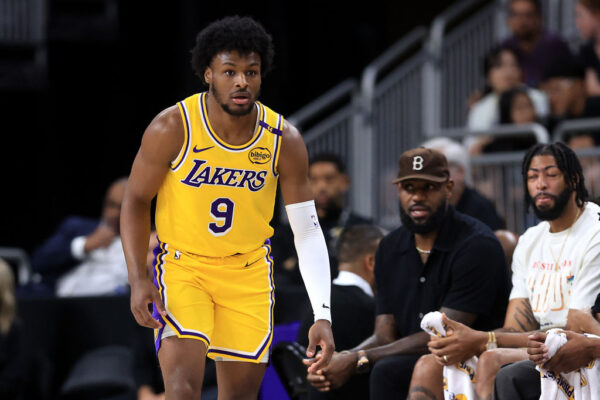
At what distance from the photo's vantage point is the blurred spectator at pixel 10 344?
24.1 ft

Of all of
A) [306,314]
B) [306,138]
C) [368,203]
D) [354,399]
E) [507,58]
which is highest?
[507,58]

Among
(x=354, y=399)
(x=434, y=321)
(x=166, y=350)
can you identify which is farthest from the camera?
(x=354, y=399)

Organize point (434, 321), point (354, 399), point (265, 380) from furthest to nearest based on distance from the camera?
point (265, 380)
point (354, 399)
point (434, 321)

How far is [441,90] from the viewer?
9344 mm

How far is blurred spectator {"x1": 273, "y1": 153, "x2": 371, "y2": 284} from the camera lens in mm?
7641

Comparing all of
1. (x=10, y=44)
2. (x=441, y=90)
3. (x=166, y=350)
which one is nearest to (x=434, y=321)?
(x=166, y=350)

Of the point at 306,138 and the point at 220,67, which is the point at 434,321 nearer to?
the point at 220,67

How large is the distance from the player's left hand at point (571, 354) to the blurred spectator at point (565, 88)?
3874mm

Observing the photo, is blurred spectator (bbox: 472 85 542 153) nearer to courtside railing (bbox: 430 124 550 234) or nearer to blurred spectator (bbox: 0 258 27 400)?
courtside railing (bbox: 430 124 550 234)

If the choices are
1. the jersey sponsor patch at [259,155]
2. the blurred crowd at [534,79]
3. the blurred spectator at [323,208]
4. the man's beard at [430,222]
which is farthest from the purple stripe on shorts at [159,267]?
the blurred crowd at [534,79]

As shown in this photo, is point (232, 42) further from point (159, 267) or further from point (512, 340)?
point (512, 340)

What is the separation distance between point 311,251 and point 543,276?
1228mm

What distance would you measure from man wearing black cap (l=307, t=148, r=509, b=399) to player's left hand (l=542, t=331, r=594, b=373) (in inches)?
30.9

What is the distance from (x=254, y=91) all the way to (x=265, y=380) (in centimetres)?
215
